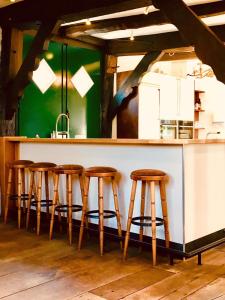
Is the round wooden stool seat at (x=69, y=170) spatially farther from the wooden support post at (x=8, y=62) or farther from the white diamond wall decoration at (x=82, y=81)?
the white diamond wall decoration at (x=82, y=81)

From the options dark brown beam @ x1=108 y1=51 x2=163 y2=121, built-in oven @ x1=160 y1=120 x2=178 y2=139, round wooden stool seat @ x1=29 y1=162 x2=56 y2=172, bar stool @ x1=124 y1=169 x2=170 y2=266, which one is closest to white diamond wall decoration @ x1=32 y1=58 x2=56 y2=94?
dark brown beam @ x1=108 y1=51 x2=163 y2=121

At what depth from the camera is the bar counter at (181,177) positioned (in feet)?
10.6

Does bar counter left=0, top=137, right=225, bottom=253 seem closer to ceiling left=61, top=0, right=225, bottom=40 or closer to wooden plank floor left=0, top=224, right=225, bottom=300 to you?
wooden plank floor left=0, top=224, right=225, bottom=300

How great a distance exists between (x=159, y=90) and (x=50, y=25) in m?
3.24

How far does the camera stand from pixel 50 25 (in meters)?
4.70

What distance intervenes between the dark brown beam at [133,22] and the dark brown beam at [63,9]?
29.1 inches

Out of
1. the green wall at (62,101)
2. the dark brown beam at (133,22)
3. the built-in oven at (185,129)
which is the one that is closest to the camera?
the dark brown beam at (133,22)

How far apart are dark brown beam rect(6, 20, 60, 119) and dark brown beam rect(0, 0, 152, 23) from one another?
14 centimetres

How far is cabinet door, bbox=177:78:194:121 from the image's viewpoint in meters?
8.16

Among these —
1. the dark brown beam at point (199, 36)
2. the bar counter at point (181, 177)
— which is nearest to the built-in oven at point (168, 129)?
the bar counter at point (181, 177)

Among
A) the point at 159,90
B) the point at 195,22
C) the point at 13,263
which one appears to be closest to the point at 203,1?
the point at 195,22

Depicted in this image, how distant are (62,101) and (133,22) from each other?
5.79 ft

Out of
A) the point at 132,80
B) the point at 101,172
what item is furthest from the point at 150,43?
the point at 101,172

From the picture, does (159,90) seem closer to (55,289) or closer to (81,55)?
(81,55)
